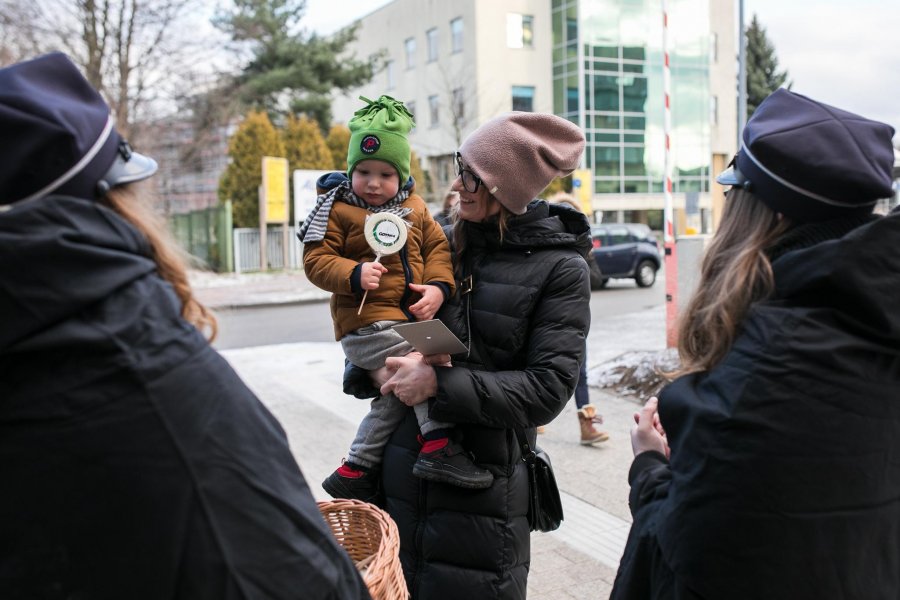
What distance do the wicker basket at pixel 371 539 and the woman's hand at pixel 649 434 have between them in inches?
24.3

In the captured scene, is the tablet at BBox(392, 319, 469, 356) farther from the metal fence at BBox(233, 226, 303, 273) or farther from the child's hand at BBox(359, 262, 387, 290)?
the metal fence at BBox(233, 226, 303, 273)

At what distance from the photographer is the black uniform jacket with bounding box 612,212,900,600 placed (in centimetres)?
137

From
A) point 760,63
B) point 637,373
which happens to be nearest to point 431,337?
point 637,373

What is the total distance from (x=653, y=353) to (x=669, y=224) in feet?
5.09

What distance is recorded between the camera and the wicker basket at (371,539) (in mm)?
1613

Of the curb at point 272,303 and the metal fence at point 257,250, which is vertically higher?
the metal fence at point 257,250

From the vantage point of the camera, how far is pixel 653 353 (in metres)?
8.17

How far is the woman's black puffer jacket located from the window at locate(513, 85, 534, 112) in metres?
35.7

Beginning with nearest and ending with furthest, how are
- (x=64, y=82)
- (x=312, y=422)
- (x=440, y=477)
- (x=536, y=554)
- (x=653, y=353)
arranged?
(x=64, y=82) → (x=440, y=477) → (x=536, y=554) → (x=312, y=422) → (x=653, y=353)

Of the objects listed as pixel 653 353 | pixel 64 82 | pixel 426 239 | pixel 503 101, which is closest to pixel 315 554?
pixel 64 82

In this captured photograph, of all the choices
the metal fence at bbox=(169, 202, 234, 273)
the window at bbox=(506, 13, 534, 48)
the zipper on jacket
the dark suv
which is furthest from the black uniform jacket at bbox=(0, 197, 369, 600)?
the window at bbox=(506, 13, 534, 48)

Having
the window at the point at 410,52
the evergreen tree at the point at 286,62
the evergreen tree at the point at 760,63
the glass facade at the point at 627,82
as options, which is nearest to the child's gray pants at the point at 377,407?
the evergreen tree at the point at 286,62

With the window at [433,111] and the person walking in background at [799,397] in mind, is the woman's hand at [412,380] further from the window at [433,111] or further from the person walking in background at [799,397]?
the window at [433,111]

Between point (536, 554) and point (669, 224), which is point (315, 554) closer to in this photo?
point (536, 554)
